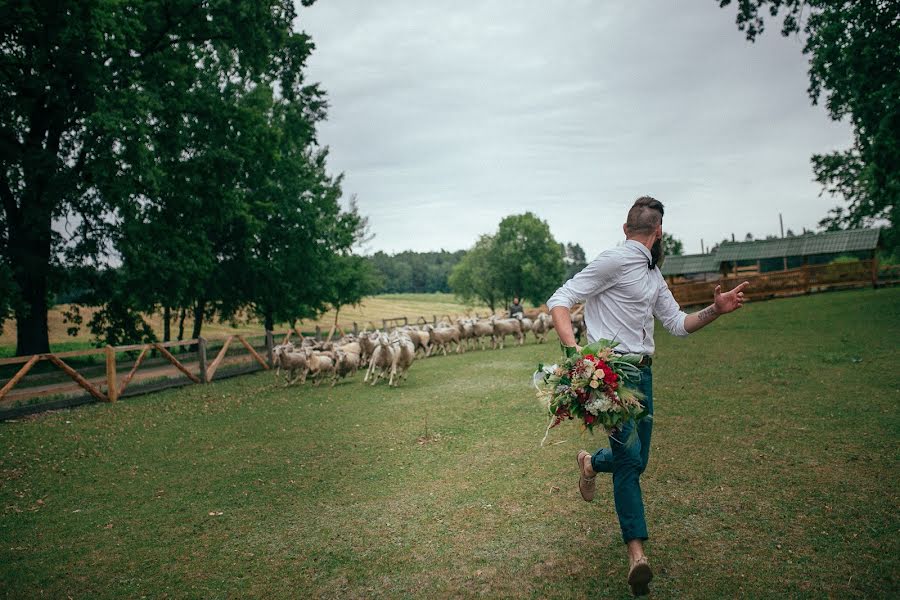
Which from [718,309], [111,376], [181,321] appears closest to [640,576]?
[718,309]

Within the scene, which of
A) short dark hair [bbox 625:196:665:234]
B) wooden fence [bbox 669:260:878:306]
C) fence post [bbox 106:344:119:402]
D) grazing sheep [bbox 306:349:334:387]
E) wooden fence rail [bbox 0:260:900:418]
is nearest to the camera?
short dark hair [bbox 625:196:665:234]

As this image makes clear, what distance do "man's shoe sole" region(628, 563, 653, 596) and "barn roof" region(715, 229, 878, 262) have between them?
146 feet

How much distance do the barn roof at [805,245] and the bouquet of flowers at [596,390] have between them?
1746 inches

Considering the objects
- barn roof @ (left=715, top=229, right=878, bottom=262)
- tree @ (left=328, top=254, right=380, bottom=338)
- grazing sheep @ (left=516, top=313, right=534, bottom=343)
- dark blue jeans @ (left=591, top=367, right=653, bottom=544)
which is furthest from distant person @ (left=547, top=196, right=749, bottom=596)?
barn roof @ (left=715, top=229, right=878, bottom=262)

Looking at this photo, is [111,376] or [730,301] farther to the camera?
[111,376]

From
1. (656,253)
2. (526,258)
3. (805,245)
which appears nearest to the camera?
(656,253)

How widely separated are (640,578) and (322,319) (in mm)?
65479

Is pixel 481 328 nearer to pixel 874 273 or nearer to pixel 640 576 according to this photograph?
pixel 640 576

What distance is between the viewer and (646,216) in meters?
3.96

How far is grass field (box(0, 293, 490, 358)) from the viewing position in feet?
116

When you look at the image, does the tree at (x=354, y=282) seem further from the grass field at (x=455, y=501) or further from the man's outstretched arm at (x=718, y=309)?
the man's outstretched arm at (x=718, y=309)

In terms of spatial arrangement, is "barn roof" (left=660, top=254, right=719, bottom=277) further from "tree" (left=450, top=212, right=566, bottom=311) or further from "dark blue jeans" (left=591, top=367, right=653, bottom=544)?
"dark blue jeans" (left=591, top=367, right=653, bottom=544)

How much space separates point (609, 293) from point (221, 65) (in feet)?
82.7

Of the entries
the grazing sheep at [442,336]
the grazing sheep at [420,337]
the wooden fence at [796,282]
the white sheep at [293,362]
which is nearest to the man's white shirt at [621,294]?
the white sheep at [293,362]
